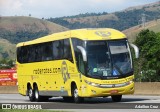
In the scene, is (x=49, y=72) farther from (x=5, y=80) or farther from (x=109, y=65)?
(x=5, y=80)

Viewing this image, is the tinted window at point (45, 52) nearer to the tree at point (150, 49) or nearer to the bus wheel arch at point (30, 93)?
the bus wheel arch at point (30, 93)

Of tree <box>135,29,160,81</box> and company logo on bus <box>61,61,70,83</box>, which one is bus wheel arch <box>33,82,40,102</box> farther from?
tree <box>135,29,160,81</box>

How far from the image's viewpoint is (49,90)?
28562 millimetres

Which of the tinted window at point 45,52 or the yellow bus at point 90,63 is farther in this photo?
the tinted window at point 45,52

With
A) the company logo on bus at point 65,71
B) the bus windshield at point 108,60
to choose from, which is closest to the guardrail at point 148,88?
the company logo on bus at point 65,71

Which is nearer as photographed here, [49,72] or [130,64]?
[130,64]

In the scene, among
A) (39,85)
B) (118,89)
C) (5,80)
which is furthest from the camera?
(5,80)

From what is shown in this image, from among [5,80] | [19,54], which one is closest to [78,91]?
[19,54]

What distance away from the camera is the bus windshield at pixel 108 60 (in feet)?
76.9

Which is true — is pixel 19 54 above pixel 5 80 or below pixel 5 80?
above

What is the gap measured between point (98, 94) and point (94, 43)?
2.36m

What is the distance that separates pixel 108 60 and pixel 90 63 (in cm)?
82

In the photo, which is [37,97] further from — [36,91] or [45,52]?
[45,52]

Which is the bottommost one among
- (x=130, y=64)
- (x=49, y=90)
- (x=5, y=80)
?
(x=5, y=80)
